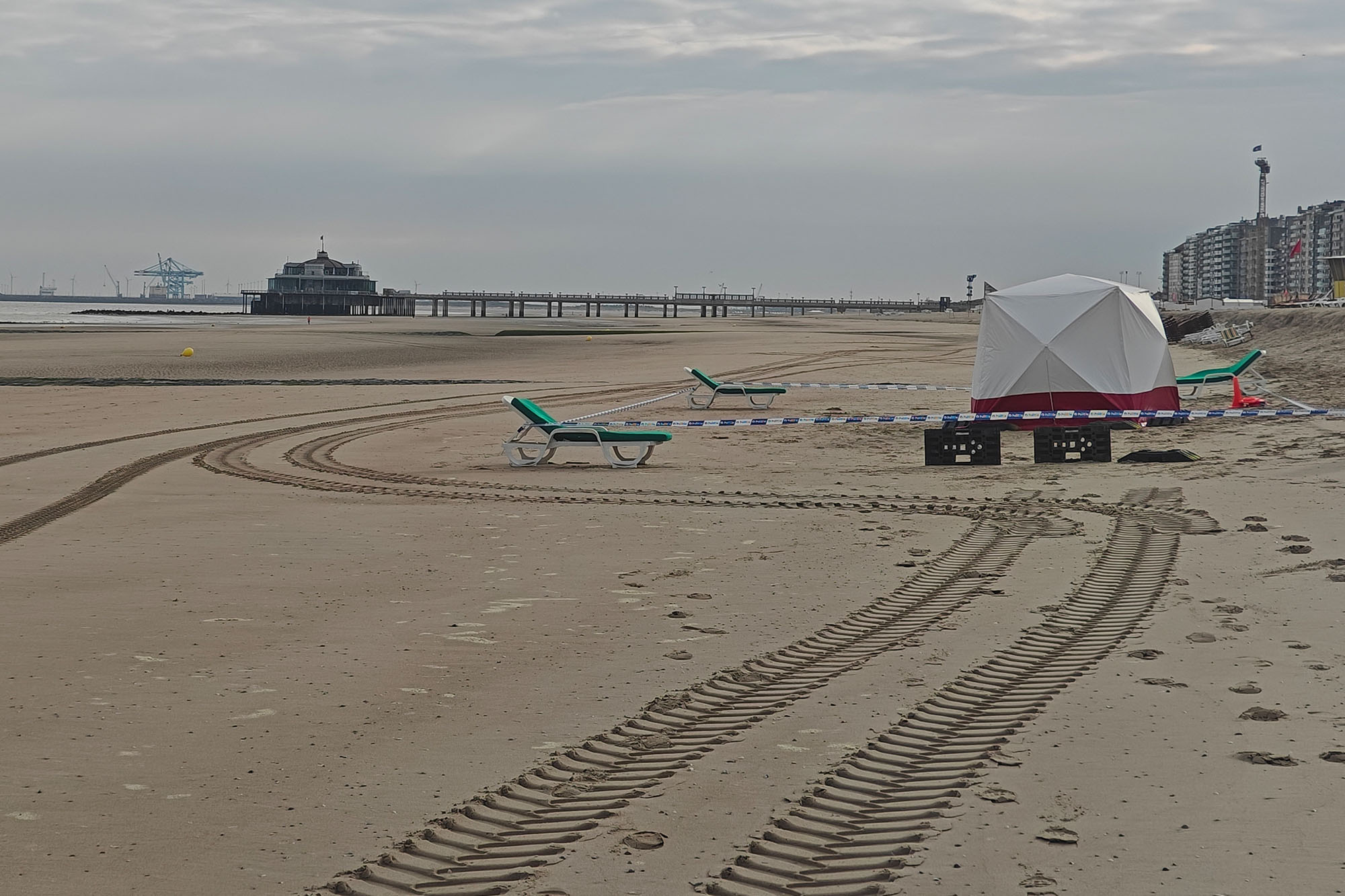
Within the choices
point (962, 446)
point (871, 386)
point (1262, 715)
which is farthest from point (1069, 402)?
point (1262, 715)

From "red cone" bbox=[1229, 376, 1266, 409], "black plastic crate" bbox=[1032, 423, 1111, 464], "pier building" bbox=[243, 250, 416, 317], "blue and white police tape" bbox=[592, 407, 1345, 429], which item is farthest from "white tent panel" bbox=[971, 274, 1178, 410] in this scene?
"pier building" bbox=[243, 250, 416, 317]

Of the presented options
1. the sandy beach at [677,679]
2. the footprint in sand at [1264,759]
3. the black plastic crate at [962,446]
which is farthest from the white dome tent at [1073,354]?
the footprint in sand at [1264,759]

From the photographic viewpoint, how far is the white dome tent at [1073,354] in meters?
15.5

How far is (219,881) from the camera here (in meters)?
3.39

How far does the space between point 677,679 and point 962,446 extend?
7832 millimetres

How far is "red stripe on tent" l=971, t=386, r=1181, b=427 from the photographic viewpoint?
15367mm

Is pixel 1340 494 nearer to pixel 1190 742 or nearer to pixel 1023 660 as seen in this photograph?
pixel 1023 660

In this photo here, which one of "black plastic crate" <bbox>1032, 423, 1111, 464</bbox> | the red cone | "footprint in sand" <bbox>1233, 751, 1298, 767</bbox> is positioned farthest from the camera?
the red cone

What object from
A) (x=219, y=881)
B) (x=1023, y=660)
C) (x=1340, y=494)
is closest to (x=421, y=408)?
(x=1340, y=494)

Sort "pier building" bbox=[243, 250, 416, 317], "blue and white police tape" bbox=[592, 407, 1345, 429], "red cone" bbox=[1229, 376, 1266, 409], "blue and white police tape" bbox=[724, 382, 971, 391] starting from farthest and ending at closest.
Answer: "pier building" bbox=[243, 250, 416, 317]
"blue and white police tape" bbox=[724, 382, 971, 391]
"red cone" bbox=[1229, 376, 1266, 409]
"blue and white police tape" bbox=[592, 407, 1345, 429]

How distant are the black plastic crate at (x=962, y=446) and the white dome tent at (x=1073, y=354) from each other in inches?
126

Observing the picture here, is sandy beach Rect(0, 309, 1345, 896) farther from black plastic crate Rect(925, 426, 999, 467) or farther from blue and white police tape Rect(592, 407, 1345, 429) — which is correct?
blue and white police tape Rect(592, 407, 1345, 429)

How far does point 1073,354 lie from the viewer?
15648mm

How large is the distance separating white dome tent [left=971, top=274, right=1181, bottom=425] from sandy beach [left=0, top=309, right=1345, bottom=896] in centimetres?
347
